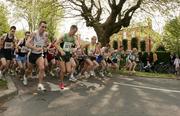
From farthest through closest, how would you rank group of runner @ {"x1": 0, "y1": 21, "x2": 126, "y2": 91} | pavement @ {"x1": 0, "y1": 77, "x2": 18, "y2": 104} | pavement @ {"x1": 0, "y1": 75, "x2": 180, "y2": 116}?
1. group of runner @ {"x1": 0, "y1": 21, "x2": 126, "y2": 91}
2. pavement @ {"x1": 0, "y1": 77, "x2": 18, "y2": 104}
3. pavement @ {"x1": 0, "y1": 75, "x2": 180, "y2": 116}

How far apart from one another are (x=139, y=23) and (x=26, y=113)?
27893mm

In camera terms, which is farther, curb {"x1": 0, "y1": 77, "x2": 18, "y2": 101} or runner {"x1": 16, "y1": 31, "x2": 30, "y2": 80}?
runner {"x1": 16, "y1": 31, "x2": 30, "y2": 80}

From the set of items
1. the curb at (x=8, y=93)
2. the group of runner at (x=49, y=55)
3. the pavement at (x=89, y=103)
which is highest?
the group of runner at (x=49, y=55)

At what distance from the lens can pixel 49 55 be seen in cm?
1745

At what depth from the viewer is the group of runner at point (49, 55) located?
1216 cm

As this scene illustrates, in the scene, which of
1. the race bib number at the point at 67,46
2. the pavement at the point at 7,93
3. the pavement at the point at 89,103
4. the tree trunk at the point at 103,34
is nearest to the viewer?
the pavement at the point at 89,103

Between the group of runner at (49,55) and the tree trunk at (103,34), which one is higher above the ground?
the tree trunk at (103,34)

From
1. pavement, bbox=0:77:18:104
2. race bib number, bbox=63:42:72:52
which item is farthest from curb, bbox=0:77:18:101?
race bib number, bbox=63:42:72:52

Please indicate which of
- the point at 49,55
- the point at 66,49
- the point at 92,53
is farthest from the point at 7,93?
the point at 92,53

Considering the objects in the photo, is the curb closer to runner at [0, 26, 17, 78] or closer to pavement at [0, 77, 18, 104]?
pavement at [0, 77, 18, 104]

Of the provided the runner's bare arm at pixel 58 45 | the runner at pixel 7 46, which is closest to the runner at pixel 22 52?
the runner at pixel 7 46

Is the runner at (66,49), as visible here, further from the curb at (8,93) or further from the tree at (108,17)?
the tree at (108,17)

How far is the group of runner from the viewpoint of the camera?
12156 mm

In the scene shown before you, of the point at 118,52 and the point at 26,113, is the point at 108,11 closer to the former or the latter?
the point at 118,52
